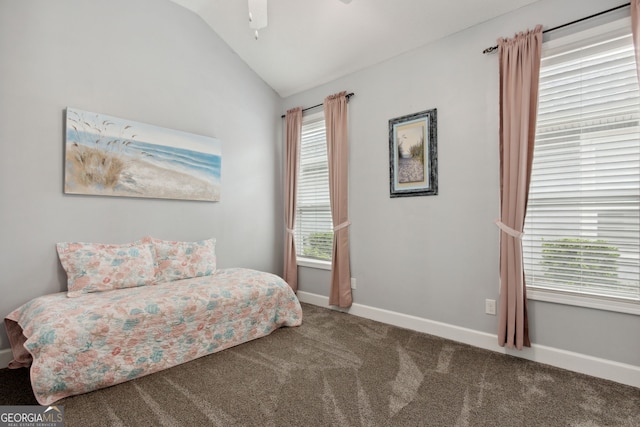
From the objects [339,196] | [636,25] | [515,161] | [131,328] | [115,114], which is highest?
[636,25]

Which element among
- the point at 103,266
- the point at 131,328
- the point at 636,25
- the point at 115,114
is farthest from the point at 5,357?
the point at 636,25

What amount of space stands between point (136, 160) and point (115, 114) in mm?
428

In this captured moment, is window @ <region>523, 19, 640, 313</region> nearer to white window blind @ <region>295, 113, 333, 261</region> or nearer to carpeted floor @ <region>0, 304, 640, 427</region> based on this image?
carpeted floor @ <region>0, 304, 640, 427</region>

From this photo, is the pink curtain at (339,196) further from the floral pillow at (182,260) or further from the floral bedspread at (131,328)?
the floral pillow at (182,260)

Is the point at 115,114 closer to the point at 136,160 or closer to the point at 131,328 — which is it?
the point at 136,160

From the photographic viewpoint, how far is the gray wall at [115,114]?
241 centimetres

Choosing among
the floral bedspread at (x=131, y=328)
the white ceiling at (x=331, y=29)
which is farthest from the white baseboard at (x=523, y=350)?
the white ceiling at (x=331, y=29)

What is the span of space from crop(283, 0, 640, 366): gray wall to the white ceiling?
12 centimetres

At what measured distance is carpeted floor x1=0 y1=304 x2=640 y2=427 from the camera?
171cm

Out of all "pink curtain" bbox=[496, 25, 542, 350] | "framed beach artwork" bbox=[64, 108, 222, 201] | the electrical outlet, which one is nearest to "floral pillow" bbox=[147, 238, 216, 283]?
"framed beach artwork" bbox=[64, 108, 222, 201]

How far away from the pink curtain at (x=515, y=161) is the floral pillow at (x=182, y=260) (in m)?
2.62

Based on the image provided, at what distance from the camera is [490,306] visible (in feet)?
8.44

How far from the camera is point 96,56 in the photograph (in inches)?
110

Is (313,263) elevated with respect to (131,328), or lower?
elevated
